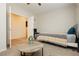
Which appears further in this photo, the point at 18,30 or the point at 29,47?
the point at 18,30

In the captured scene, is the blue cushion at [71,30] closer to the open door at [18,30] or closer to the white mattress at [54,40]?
the white mattress at [54,40]

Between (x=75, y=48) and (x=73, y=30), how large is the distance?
1.47 feet

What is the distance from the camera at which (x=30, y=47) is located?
226 centimetres

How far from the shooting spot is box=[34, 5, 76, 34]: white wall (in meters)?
2.38

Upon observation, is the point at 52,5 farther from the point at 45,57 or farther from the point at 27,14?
the point at 45,57

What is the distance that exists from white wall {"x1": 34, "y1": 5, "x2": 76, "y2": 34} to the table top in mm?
357

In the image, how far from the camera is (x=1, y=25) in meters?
2.62

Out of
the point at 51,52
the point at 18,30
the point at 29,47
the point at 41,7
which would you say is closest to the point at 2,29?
the point at 18,30

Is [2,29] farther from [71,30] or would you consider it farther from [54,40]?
[71,30]

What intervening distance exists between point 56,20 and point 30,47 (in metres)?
0.94

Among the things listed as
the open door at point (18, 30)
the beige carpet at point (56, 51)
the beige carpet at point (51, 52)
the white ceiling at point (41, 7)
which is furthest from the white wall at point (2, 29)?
the beige carpet at point (56, 51)

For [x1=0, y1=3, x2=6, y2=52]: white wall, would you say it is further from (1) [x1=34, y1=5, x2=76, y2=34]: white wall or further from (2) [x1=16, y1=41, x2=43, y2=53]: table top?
(1) [x1=34, y1=5, x2=76, y2=34]: white wall

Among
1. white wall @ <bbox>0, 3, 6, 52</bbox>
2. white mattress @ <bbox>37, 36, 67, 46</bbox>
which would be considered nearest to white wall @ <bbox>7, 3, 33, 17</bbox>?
white wall @ <bbox>0, 3, 6, 52</bbox>

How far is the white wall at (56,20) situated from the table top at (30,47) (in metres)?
0.36
